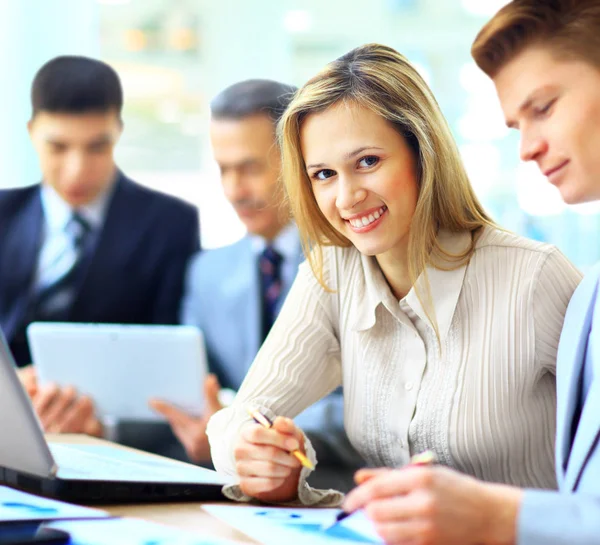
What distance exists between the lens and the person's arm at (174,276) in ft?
7.91

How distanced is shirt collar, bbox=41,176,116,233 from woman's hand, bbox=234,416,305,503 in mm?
1552

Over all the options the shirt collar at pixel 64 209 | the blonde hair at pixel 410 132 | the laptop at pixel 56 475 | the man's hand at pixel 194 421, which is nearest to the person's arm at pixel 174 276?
the shirt collar at pixel 64 209

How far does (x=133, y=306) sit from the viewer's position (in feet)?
8.11

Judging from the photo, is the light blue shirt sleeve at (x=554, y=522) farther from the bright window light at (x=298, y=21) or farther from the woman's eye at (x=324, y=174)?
the bright window light at (x=298, y=21)

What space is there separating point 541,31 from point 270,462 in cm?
71

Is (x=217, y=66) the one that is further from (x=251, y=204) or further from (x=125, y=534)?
(x=125, y=534)

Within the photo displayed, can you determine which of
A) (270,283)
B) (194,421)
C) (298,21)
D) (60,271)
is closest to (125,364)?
(194,421)

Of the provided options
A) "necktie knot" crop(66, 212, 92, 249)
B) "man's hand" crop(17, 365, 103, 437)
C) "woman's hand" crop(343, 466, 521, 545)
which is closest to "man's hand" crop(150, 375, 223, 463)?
"man's hand" crop(17, 365, 103, 437)

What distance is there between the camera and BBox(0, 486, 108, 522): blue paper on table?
3.05 feet

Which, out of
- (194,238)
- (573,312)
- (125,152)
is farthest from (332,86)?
(125,152)

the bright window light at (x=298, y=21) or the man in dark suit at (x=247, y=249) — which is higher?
the bright window light at (x=298, y=21)

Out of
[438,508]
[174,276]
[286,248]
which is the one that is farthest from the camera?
[174,276]

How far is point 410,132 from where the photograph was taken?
4.10ft

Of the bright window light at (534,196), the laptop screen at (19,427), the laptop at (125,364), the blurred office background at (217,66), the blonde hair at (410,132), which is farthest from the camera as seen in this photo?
the bright window light at (534,196)
